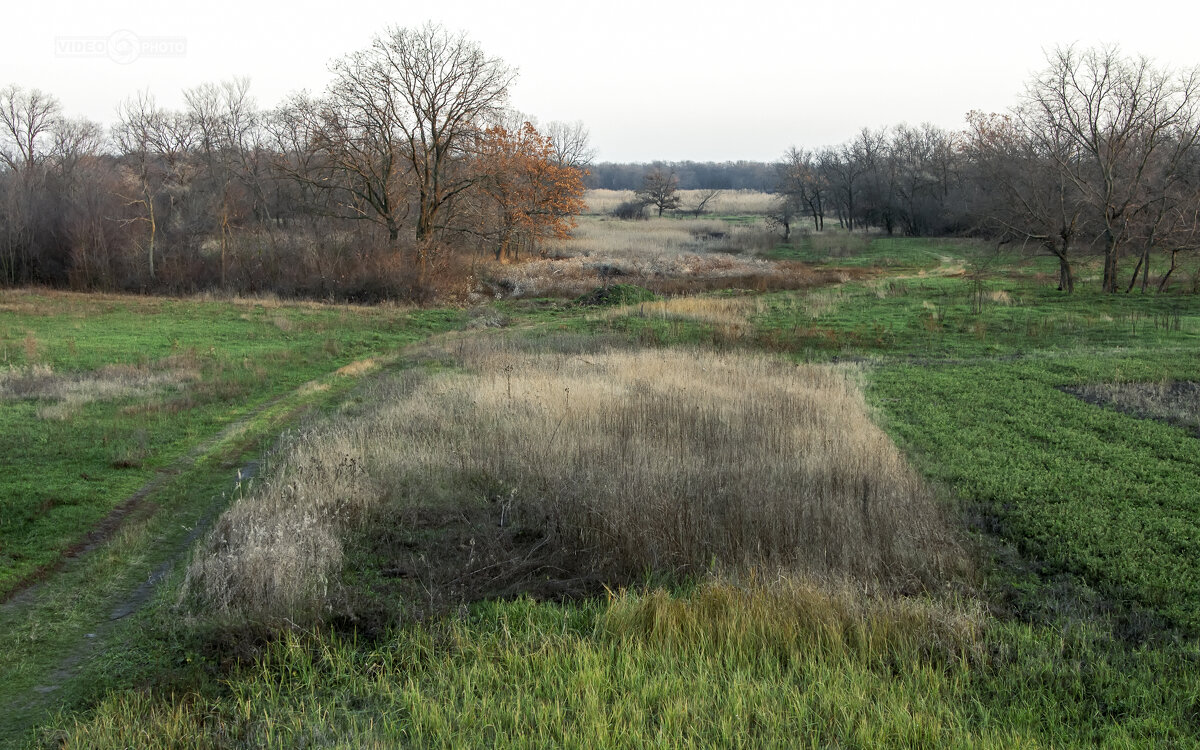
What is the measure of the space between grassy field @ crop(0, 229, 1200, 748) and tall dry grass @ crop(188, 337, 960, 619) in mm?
Answer: 49

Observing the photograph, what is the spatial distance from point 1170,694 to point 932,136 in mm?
93180

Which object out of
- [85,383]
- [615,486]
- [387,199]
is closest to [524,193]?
[387,199]

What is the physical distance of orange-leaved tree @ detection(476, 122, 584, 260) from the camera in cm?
3628

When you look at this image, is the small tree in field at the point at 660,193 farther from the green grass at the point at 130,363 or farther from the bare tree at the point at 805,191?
the green grass at the point at 130,363

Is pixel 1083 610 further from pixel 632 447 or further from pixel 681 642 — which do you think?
pixel 632 447

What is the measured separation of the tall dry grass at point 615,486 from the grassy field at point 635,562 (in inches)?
1.9

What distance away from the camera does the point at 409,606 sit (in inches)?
243

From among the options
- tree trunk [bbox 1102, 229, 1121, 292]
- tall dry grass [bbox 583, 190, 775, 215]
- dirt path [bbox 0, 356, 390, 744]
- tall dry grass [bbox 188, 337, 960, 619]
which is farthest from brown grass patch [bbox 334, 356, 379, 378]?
tall dry grass [bbox 583, 190, 775, 215]

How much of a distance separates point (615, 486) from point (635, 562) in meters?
1.27

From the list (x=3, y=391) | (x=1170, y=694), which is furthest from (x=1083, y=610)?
(x=3, y=391)

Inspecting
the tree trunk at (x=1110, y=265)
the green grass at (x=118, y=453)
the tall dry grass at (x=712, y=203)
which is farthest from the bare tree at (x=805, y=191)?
the green grass at (x=118, y=453)

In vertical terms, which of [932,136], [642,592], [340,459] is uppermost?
[932,136]

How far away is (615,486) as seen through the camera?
8.16 metres

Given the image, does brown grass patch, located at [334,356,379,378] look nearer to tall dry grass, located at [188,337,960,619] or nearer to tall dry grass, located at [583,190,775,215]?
tall dry grass, located at [188,337,960,619]
